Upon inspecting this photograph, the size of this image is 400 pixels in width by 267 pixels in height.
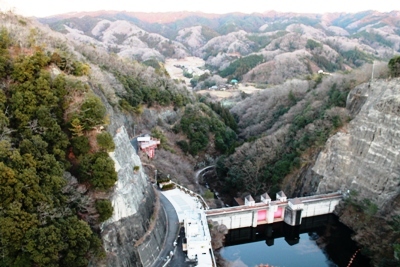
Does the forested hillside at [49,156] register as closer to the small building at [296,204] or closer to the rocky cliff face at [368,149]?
the small building at [296,204]

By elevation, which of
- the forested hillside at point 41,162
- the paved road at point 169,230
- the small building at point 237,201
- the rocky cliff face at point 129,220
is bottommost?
the small building at point 237,201

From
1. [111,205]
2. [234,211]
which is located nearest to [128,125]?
[234,211]

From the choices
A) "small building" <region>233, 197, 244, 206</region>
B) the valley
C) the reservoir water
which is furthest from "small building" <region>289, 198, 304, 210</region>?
"small building" <region>233, 197, 244, 206</region>

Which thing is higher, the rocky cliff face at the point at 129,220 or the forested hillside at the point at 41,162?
the forested hillside at the point at 41,162

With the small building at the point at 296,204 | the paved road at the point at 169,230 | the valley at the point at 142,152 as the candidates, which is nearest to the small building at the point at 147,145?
the valley at the point at 142,152

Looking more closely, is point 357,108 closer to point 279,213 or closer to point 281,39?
point 279,213

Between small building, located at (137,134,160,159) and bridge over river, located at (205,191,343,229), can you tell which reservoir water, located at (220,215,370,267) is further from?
small building, located at (137,134,160,159)
